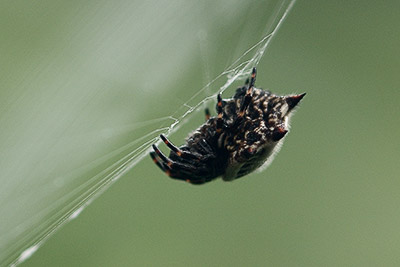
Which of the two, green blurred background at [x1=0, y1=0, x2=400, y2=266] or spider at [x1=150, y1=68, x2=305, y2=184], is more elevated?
green blurred background at [x1=0, y1=0, x2=400, y2=266]

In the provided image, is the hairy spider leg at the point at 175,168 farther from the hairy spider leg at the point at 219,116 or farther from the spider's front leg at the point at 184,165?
the hairy spider leg at the point at 219,116

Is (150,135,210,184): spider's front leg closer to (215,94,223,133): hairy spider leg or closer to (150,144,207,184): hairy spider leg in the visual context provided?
(150,144,207,184): hairy spider leg

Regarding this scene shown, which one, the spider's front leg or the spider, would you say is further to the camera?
the spider's front leg

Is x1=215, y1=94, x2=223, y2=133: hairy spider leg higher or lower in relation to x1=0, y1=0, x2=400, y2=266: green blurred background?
lower

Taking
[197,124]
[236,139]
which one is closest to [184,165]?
[236,139]

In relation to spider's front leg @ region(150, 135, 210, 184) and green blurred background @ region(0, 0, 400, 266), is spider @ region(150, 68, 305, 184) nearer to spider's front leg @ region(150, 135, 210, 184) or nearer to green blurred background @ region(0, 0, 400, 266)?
spider's front leg @ region(150, 135, 210, 184)

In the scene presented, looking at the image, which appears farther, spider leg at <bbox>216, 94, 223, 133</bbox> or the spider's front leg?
the spider's front leg

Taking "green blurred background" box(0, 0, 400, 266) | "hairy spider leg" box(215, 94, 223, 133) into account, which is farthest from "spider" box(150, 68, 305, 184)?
"green blurred background" box(0, 0, 400, 266)
